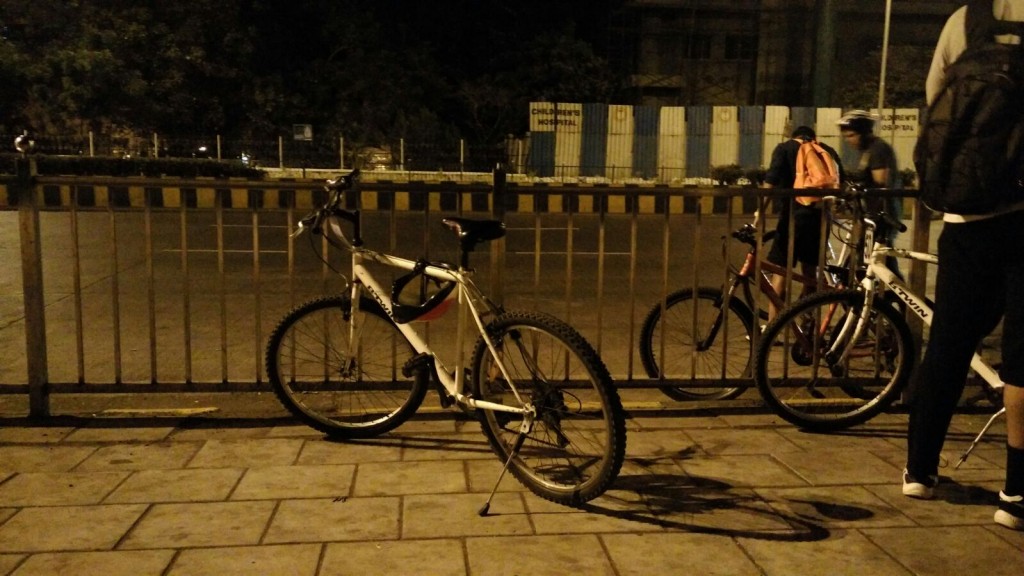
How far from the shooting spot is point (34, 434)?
457cm

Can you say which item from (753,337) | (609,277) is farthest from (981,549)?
(609,277)

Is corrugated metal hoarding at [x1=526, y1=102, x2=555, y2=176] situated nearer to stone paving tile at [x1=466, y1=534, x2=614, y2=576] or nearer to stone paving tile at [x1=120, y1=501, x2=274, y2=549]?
stone paving tile at [x1=120, y1=501, x2=274, y2=549]

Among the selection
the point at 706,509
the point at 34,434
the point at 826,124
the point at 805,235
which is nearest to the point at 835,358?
the point at 706,509

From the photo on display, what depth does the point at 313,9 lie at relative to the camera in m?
31.9

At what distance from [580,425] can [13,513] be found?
7.41 feet

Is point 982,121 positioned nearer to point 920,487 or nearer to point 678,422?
point 920,487

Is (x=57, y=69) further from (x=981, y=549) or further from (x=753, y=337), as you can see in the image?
(x=981, y=549)

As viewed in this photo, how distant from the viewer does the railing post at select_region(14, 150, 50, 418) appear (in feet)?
14.9

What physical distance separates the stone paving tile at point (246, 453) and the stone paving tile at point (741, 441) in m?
1.93

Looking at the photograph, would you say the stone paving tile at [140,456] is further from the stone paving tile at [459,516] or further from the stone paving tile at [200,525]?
the stone paving tile at [459,516]

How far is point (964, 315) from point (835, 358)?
1.24m

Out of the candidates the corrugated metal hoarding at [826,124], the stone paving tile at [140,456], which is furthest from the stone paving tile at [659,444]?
the corrugated metal hoarding at [826,124]

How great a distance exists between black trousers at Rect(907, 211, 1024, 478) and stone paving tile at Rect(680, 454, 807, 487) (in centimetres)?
52

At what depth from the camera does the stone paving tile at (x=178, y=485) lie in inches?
149
